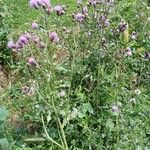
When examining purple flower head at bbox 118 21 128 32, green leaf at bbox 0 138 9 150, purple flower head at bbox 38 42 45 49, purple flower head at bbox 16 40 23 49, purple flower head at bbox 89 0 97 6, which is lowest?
green leaf at bbox 0 138 9 150

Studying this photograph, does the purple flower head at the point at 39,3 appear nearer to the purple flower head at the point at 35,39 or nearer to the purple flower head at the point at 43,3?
the purple flower head at the point at 43,3

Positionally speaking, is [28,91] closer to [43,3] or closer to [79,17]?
[79,17]

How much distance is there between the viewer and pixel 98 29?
4.58 meters

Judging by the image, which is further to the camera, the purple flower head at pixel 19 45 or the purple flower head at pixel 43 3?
the purple flower head at pixel 19 45

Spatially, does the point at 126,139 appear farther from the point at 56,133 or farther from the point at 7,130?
the point at 7,130

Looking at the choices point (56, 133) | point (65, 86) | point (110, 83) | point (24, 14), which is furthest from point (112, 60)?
point (24, 14)

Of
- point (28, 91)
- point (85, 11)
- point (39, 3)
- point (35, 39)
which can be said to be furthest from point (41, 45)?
point (85, 11)

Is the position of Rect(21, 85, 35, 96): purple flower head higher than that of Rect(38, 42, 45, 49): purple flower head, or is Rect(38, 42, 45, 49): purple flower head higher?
Rect(38, 42, 45, 49): purple flower head

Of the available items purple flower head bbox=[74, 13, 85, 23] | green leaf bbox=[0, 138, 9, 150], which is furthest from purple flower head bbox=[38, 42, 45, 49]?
purple flower head bbox=[74, 13, 85, 23]

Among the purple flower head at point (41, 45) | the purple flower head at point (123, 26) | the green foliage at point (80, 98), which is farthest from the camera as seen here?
the purple flower head at point (123, 26)

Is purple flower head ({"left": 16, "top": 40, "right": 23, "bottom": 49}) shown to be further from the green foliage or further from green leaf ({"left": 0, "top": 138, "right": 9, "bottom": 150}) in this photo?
green leaf ({"left": 0, "top": 138, "right": 9, "bottom": 150})

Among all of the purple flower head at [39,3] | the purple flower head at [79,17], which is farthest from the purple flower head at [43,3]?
the purple flower head at [79,17]

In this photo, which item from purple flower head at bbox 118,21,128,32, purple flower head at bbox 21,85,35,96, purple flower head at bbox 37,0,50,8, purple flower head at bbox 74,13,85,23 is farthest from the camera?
purple flower head at bbox 74,13,85,23

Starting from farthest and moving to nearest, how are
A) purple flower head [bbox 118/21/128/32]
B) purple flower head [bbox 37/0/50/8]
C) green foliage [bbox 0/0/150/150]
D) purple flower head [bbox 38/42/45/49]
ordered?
purple flower head [bbox 118/21/128/32] → green foliage [bbox 0/0/150/150] → purple flower head [bbox 38/42/45/49] → purple flower head [bbox 37/0/50/8]
